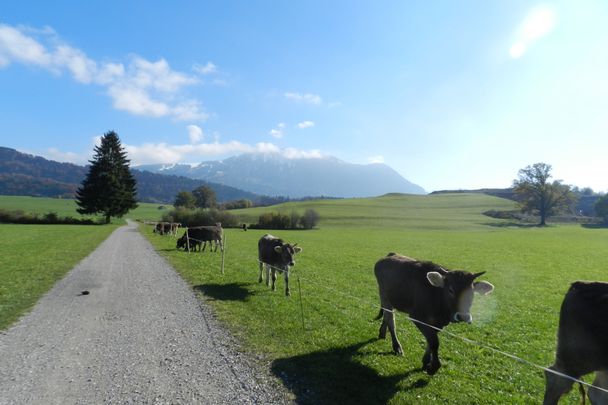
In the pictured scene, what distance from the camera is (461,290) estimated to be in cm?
766

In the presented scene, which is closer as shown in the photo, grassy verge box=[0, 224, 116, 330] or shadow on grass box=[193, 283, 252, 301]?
grassy verge box=[0, 224, 116, 330]

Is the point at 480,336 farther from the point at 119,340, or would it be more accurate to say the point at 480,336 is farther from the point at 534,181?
the point at 534,181

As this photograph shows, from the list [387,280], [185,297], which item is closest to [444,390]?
[387,280]

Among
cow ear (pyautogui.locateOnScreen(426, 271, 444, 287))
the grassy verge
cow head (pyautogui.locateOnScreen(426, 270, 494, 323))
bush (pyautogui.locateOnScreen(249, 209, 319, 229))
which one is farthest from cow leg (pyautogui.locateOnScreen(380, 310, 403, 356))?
bush (pyautogui.locateOnScreen(249, 209, 319, 229))

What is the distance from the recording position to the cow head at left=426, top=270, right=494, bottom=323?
7539 mm

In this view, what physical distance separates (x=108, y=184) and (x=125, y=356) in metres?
78.7

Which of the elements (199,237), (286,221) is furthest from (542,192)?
(199,237)

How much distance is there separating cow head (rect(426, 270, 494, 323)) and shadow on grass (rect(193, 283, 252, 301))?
28.0ft

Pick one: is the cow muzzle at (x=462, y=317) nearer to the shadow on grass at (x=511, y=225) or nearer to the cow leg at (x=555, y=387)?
the cow leg at (x=555, y=387)

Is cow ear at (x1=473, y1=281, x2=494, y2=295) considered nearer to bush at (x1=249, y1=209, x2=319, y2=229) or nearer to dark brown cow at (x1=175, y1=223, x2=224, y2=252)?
dark brown cow at (x1=175, y1=223, x2=224, y2=252)

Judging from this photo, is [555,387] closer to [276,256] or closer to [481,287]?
[481,287]

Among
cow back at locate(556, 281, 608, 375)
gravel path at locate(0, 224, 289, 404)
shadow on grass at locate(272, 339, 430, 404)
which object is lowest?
gravel path at locate(0, 224, 289, 404)

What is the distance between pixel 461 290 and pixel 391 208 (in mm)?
132755

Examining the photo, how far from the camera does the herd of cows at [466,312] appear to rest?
5312mm
